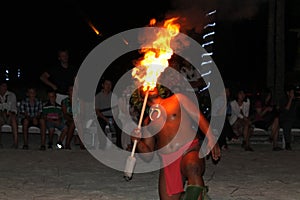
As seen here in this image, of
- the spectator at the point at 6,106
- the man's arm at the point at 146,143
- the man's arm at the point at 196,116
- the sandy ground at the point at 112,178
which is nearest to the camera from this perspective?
the man's arm at the point at 196,116

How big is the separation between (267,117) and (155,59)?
7.12 meters

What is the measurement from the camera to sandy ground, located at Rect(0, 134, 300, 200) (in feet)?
23.8

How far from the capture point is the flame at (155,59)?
5766 mm

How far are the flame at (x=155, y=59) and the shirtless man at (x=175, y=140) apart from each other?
0.15m

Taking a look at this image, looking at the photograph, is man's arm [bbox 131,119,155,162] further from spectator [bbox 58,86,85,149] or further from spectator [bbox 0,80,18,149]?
spectator [bbox 0,80,18,149]

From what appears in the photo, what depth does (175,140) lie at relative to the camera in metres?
5.87

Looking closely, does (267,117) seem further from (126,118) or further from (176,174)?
(176,174)

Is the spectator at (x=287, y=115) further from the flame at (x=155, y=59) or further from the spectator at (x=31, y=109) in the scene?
the flame at (x=155, y=59)

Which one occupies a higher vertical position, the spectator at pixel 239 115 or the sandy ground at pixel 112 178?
the spectator at pixel 239 115

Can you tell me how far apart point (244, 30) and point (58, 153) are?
2792cm

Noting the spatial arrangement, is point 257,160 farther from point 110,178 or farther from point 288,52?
point 288,52

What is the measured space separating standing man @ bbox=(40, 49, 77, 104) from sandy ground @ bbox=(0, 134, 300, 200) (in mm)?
1176

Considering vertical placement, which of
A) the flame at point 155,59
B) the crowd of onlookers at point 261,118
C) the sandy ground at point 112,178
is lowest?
the sandy ground at point 112,178

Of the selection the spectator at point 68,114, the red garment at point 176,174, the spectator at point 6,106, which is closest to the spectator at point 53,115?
the spectator at point 68,114
